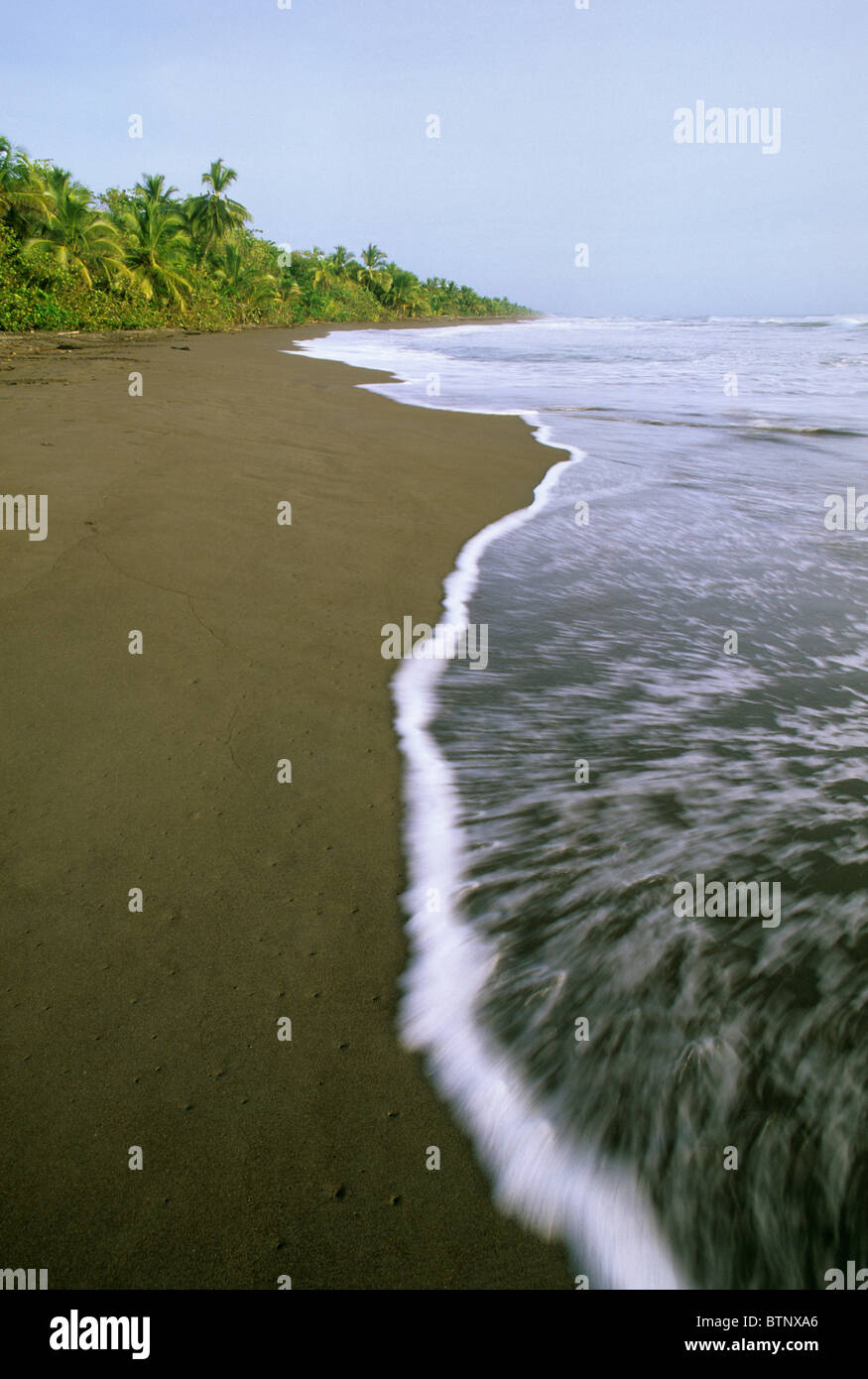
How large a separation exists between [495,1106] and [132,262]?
121 ft

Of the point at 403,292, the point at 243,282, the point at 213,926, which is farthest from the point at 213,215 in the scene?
the point at 213,926

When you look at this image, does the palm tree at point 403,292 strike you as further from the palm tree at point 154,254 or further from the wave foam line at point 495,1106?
the wave foam line at point 495,1106

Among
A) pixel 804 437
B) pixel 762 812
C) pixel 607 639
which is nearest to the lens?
pixel 762 812

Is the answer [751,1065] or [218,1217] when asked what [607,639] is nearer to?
[751,1065]

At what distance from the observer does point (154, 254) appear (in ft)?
103

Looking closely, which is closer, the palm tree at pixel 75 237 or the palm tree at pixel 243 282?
the palm tree at pixel 75 237

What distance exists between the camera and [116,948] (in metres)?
2.15

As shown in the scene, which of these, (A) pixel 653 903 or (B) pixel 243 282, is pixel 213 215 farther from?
(A) pixel 653 903

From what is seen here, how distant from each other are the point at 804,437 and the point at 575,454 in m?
3.66

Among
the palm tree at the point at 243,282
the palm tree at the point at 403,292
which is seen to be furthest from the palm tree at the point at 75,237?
the palm tree at the point at 403,292

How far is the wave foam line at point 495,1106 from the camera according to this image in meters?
1.60

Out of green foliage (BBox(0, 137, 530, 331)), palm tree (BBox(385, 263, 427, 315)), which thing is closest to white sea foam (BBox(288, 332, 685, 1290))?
green foliage (BBox(0, 137, 530, 331))

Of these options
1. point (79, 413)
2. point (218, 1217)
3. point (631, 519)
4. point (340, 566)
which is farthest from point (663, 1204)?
point (79, 413)

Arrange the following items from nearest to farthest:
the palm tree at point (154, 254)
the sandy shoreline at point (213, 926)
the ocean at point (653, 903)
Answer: the sandy shoreline at point (213, 926), the ocean at point (653, 903), the palm tree at point (154, 254)
